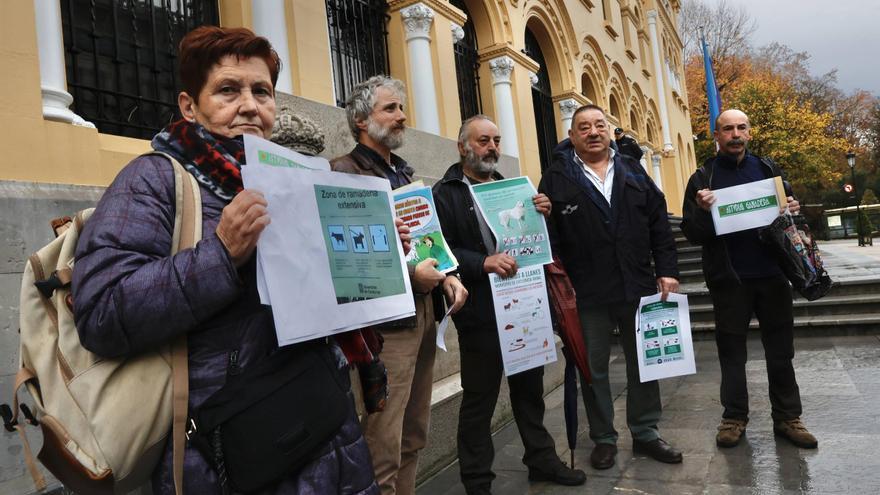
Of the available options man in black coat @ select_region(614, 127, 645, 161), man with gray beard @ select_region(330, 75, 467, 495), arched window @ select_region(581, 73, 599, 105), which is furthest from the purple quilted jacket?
arched window @ select_region(581, 73, 599, 105)

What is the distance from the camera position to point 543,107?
13.0 metres

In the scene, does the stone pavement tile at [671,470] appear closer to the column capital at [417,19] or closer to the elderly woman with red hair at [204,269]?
the elderly woman with red hair at [204,269]

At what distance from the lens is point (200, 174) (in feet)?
4.29

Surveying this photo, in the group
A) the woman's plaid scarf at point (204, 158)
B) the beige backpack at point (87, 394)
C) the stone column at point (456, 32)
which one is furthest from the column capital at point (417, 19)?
the beige backpack at point (87, 394)

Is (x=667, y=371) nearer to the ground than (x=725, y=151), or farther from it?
nearer to the ground

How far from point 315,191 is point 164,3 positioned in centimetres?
523

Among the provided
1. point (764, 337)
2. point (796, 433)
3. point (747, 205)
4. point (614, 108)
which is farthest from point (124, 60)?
point (614, 108)

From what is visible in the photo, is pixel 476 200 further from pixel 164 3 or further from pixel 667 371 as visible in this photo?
pixel 164 3

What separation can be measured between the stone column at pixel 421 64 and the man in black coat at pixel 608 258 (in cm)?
474

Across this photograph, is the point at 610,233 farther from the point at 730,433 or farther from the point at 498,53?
the point at 498,53

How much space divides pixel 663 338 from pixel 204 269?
291 cm

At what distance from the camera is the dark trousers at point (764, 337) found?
355 centimetres

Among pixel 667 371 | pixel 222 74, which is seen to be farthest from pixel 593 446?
pixel 222 74

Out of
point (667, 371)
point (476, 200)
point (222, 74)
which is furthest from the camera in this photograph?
point (667, 371)
